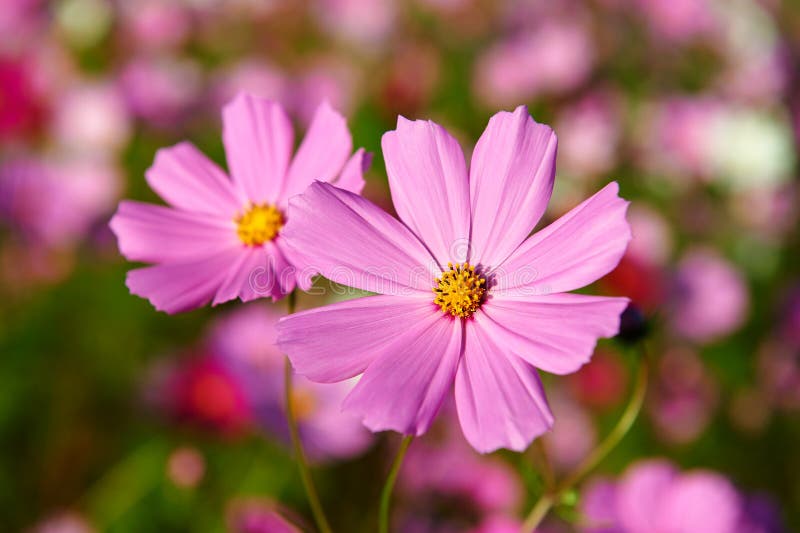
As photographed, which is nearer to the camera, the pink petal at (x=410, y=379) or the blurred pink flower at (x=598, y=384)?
the pink petal at (x=410, y=379)

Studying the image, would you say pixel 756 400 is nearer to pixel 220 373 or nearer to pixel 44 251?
pixel 220 373

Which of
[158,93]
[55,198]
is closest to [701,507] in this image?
[55,198]

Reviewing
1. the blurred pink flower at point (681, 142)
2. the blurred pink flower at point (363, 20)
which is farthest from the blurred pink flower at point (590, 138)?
the blurred pink flower at point (363, 20)

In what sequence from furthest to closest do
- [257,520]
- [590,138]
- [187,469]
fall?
1. [590,138]
2. [187,469]
3. [257,520]

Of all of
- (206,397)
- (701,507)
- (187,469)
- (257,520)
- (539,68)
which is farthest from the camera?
(539,68)

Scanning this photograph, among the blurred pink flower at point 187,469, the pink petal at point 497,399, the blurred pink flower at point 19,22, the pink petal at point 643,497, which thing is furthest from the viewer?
the blurred pink flower at point 19,22

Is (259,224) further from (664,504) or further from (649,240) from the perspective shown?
(649,240)

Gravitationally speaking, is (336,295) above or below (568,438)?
above

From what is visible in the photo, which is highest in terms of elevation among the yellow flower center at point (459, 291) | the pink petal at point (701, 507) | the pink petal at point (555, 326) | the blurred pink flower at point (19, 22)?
the blurred pink flower at point (19, 22)

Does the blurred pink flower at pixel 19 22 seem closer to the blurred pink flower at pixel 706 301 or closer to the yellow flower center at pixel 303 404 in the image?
the yellow flower center at pixel 303 404
